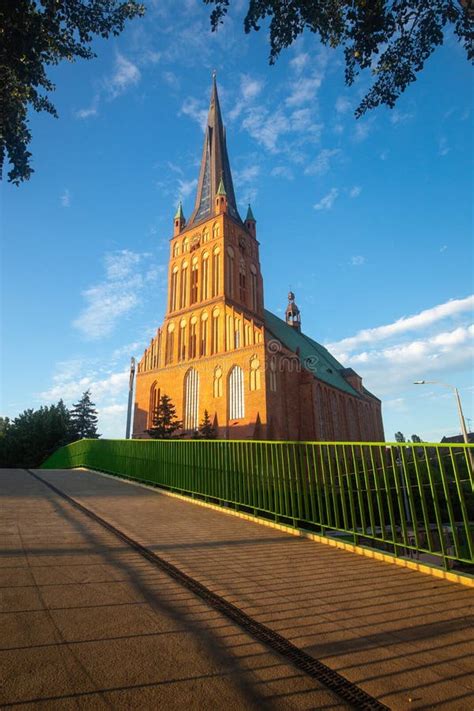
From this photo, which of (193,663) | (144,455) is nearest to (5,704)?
(193,663)

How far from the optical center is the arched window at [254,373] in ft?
85.7

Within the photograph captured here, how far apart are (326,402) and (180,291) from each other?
1680 cm

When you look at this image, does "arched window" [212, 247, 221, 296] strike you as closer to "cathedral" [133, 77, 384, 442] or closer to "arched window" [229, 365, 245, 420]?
"cathedral" [133, 77, 384, 442]

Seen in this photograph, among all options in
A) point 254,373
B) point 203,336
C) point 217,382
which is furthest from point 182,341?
point 254,373

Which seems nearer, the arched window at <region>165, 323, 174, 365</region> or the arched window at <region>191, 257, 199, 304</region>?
the arched window at <region>165, 323, 174, 365</region>

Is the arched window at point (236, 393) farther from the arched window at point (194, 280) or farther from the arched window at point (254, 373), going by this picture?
the arched window at point (194, 280)

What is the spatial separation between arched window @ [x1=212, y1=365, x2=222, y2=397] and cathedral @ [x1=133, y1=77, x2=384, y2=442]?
8cm

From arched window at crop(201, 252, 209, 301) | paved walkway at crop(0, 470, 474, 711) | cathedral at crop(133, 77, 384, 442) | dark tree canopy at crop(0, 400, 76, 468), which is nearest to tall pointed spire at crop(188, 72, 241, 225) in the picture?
cathedral at crop(133, 77, 384, 442)

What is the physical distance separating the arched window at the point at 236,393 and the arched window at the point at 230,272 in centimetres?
765

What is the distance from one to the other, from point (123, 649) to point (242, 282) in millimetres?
33546

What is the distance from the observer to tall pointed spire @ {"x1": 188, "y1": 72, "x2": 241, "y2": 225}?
127 ft

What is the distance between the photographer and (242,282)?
3472 centimetres

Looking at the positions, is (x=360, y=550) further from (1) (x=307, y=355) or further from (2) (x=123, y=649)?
(1) (x=307, y=355)

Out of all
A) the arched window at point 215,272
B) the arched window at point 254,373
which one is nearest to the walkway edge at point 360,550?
the arched window at point 254,373
